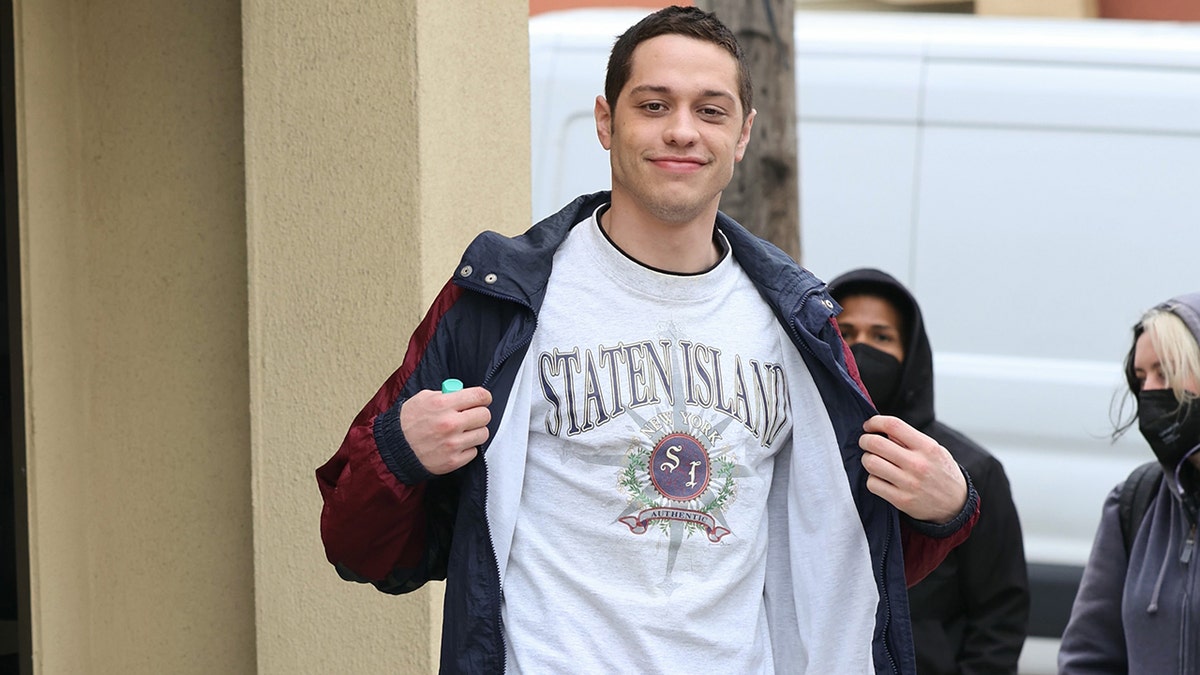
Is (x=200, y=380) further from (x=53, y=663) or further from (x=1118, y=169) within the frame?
(x=1118, y=169)

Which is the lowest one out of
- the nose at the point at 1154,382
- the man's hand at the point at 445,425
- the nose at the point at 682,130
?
the nose at the point at 1154,382

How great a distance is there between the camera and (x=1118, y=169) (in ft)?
21.6

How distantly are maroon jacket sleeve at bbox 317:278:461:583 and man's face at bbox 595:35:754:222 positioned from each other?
0.38 m

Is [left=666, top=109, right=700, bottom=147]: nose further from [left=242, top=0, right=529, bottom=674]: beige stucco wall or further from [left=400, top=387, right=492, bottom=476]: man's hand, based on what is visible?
[left=242, top=0, right=529, bottom=674]: beige stucco wall

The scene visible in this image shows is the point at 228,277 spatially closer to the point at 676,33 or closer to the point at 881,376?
the point at 676,33

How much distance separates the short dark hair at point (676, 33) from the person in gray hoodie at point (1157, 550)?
157cm

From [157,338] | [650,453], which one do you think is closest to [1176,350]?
[650,453]

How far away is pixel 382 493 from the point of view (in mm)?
2688

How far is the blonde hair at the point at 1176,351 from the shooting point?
4.01m

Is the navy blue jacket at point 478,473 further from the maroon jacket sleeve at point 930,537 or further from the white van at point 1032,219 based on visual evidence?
the white van at point 1032,219

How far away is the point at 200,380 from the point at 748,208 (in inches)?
72.5

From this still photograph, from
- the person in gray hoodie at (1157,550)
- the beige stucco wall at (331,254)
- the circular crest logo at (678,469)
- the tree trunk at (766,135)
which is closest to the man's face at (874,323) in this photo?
the tree trunk at (766,135)

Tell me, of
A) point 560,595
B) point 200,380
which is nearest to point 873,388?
point 200,380

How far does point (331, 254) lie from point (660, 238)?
136 centimetres
